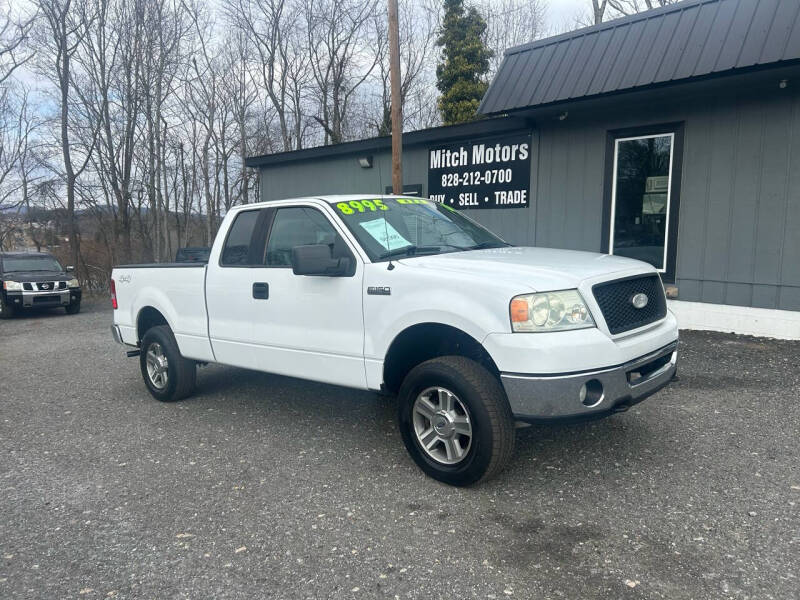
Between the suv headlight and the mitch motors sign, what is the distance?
7.37m

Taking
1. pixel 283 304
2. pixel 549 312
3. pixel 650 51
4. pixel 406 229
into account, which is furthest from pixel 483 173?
pixel 549 312

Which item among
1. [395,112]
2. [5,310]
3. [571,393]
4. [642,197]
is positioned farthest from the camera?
[5,310]

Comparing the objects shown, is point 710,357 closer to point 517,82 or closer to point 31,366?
point 517,82

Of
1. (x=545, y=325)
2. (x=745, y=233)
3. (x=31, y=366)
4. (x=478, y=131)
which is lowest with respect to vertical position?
(x=31, y=366)

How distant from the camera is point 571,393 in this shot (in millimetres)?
3318

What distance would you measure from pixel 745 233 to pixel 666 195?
4.12 ft

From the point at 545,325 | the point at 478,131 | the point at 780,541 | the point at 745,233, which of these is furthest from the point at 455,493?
the point at 478,131

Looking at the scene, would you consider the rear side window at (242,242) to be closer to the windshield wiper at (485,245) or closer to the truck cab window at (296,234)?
the truck cab window at (296,234)

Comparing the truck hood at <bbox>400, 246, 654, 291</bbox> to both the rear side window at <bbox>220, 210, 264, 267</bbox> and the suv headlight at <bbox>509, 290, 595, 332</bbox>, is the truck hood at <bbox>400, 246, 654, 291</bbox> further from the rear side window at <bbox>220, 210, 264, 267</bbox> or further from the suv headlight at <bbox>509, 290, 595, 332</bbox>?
the rear side window at <bbox>220, 210, 264, 267</bbox>

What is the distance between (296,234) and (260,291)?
1.81ft

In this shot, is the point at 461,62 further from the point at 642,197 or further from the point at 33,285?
the point at 33,285

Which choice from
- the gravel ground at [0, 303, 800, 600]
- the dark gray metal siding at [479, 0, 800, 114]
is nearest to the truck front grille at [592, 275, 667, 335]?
the gravel ground at [0, 303, 800, 600]

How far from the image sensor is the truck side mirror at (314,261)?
4.09m

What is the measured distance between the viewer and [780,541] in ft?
10.1
